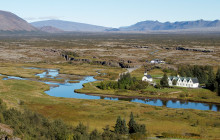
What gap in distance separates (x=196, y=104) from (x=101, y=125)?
3979 cm

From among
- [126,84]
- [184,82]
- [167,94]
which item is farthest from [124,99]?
[184,82]

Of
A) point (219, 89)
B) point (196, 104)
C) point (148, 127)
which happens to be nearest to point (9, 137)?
point (148, 127)

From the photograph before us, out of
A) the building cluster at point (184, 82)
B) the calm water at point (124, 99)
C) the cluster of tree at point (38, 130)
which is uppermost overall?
the cluster of tree at point (38, 130)

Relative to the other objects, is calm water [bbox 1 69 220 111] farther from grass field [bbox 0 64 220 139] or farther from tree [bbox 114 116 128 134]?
tree [bbox 114 116 128 134]

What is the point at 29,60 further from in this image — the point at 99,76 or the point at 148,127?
the point at 148,127

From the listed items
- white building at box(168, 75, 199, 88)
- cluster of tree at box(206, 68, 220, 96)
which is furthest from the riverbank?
white building at box(168, 75, 199, 88)

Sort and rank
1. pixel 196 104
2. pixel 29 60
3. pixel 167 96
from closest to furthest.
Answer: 1. pixel 196 104
2. pixel 167 96
3. pixel 29 60

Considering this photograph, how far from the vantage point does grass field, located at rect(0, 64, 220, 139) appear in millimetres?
56737

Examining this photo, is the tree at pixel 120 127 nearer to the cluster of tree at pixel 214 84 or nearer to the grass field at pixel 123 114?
the grass field at pixel 123 114

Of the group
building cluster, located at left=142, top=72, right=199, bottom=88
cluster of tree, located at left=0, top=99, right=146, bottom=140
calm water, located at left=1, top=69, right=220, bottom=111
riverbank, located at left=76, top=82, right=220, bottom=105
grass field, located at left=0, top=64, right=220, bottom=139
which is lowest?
calm water, located at left=1, top=69, right=220, bottom=111

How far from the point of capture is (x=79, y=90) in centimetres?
10125

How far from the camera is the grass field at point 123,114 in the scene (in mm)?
56737

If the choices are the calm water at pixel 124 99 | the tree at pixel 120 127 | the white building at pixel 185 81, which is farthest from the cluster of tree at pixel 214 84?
the tree at pixel 120 127

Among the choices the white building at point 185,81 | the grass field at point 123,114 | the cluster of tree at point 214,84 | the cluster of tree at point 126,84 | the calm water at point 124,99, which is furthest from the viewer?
the white building at point 185,81
